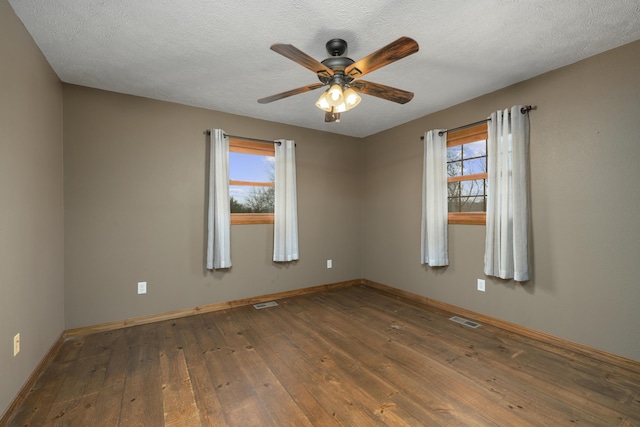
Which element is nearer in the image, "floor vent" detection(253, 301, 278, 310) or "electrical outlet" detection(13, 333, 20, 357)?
"electrical outlet" detection(13, 333, 20, 357)

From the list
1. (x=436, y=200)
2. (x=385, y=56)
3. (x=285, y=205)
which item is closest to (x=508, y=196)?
(x=436, y=200)

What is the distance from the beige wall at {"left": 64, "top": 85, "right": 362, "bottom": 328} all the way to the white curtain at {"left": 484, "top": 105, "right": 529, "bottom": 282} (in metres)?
2.55

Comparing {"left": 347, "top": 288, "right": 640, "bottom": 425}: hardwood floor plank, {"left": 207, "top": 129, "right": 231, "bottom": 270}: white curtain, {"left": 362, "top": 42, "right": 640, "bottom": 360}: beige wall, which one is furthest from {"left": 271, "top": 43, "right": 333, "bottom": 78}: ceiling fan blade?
{"left": 347, "top": 288, "right": 640, "bottom": 425}: hardwood floor plank

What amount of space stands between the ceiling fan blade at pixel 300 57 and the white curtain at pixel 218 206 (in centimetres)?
193

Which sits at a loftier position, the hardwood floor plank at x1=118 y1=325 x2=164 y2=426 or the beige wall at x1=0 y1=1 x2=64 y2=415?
the beige wall at x1=0 y1=1 x2=64 y2=415

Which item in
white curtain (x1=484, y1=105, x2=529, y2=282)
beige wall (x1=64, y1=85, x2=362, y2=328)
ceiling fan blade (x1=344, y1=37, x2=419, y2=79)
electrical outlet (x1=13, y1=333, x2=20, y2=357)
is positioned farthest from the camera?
beige wall (x1=64, y1=85, x2=362, y2=328)

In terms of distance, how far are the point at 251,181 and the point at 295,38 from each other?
2103 millimetres

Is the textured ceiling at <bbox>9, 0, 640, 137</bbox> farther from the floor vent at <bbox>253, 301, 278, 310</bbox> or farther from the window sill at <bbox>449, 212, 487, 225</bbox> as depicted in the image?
the floor vent at <bbox>253, 301, 278, 310</bbox>

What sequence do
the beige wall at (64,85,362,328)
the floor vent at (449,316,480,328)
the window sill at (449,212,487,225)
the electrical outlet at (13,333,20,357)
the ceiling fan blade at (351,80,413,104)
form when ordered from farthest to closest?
1. the window sill at (449,212,487,225)
2. the floor vent at (449,316,480,328)
3. the beige wall at (64,85,362,328)
4. the ceiling fan blade at (351,80,413,104)
5. the electrical outlet at (13,333,20,357)

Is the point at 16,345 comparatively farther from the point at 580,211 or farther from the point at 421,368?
the point at 580,211

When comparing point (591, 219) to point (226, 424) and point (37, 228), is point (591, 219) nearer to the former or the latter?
point (226, 424)

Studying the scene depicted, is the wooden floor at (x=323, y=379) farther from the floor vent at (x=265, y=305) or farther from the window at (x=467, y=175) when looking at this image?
the window at (x=467, y=175)

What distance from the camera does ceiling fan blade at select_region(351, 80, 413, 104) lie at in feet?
7.02

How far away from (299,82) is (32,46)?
2046 mm
